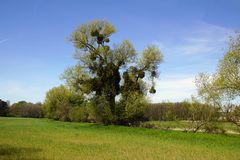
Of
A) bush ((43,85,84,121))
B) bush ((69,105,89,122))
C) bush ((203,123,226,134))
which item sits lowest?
bush ((203,123,226,134))

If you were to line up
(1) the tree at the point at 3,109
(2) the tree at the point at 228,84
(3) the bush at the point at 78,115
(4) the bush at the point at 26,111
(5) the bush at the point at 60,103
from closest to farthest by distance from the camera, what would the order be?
(2) the tree at the point at 228,84, (3) the bush at the point at 78,115, (5) the bush at the point at 60,103, (1) the tree at the point at 3,109, (4) the bush at the point at 26,111

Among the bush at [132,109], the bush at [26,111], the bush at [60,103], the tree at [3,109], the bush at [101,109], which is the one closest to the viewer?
the bush at [132,109]

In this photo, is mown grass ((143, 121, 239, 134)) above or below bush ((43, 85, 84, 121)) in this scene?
below

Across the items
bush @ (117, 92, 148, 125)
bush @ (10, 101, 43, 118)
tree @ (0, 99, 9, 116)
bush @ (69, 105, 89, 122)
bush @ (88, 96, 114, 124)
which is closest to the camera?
bush @ (117, 92, 148, 125)

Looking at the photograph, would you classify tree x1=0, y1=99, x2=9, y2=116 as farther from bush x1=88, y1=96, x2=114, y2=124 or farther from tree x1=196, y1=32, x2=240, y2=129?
tree x1=196, y1=32, x2=240, y2=129

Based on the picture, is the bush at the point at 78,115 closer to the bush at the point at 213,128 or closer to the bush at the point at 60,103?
the bush at the point at 60,103

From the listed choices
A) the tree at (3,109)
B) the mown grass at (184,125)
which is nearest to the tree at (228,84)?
the mown grass at (184,125)

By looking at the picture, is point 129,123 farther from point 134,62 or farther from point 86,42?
point 86,42

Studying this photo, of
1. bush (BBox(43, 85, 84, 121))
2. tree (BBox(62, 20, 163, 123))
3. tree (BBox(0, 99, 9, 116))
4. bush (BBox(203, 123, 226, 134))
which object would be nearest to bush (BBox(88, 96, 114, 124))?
tree (BBox(62, 20, 163, 123))

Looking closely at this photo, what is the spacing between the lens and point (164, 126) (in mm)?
37781

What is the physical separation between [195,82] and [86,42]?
18.2 metres

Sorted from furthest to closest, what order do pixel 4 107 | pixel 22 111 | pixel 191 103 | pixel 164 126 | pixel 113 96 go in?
pixel 22 111 → pixel 4 107 → pixel 113 96 → pixel 164 126 → pixel 191 103

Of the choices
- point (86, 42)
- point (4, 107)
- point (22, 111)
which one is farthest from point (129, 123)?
point (22, 111)

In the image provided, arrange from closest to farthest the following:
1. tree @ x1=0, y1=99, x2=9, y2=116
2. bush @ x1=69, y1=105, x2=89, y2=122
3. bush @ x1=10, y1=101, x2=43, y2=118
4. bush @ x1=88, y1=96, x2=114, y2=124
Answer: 1. bush @ x1=88, y1=96, x2=114, y2=124
2. bush @ x1=69, y1=105, x2=89, y2=122
3. tree @ x1=0, y1=99, x2=9, y2=116
4. bush @ x1=10, y1=101, x2=43, y2=118
